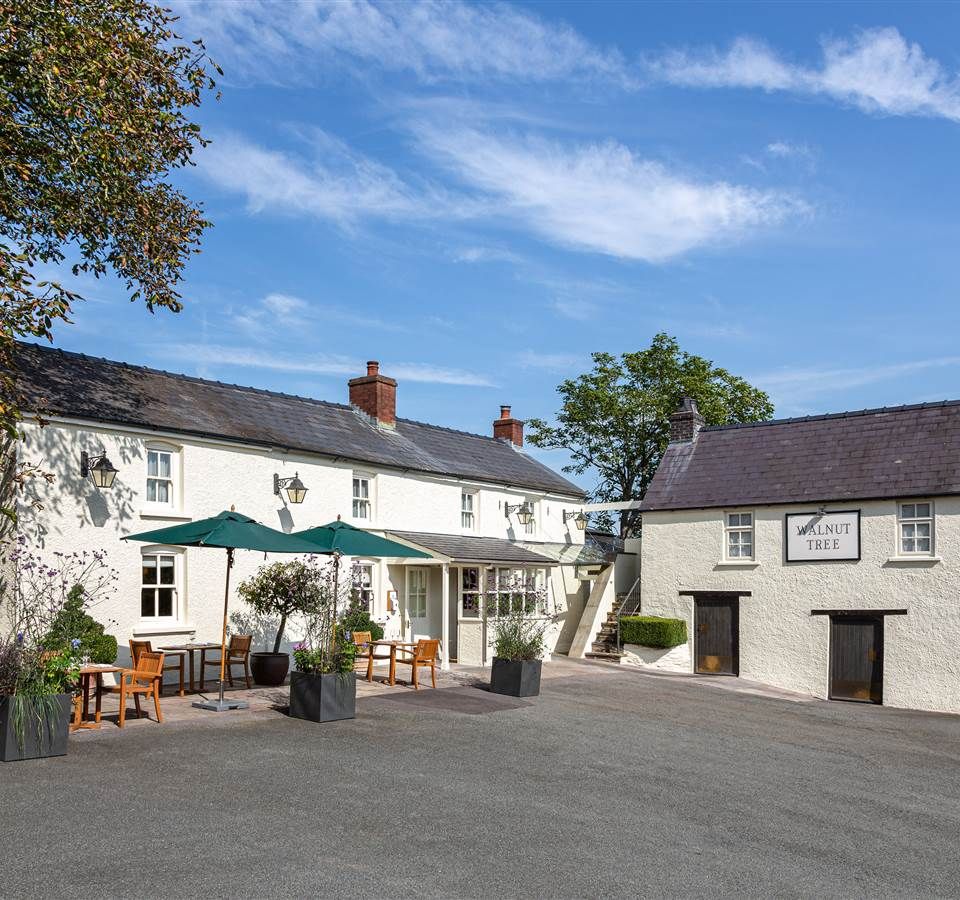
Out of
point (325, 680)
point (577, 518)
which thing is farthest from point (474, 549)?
point (325, 680)

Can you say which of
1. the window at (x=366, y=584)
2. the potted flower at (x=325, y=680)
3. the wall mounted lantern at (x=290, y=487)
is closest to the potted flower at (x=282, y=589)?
the wall mounted lantern at (x=290, y=487)

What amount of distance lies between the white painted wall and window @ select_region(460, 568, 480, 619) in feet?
18.5

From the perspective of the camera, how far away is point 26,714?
10.6 m

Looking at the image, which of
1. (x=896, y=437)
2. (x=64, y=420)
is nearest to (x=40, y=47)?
(x=64, y=420)

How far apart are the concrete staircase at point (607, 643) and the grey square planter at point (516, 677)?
929 cm

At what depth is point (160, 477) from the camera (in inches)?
736

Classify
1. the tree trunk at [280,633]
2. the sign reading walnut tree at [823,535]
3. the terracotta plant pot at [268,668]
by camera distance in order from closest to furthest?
the terracotta plant pot at [268,668], the tree trunk at [280,633], the sign reading walnut tree at [823,535]

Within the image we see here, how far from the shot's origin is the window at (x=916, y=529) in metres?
23.0

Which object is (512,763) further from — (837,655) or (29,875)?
(837,655)

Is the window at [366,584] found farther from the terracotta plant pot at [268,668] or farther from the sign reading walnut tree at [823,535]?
the sign reading walnut tree at [823,535]

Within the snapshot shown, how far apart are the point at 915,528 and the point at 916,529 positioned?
4 cm

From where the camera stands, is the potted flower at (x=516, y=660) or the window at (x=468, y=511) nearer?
the potted flower at (x=516, y=660)

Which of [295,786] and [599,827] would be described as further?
→ [295,786]

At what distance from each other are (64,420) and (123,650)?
4.30m
